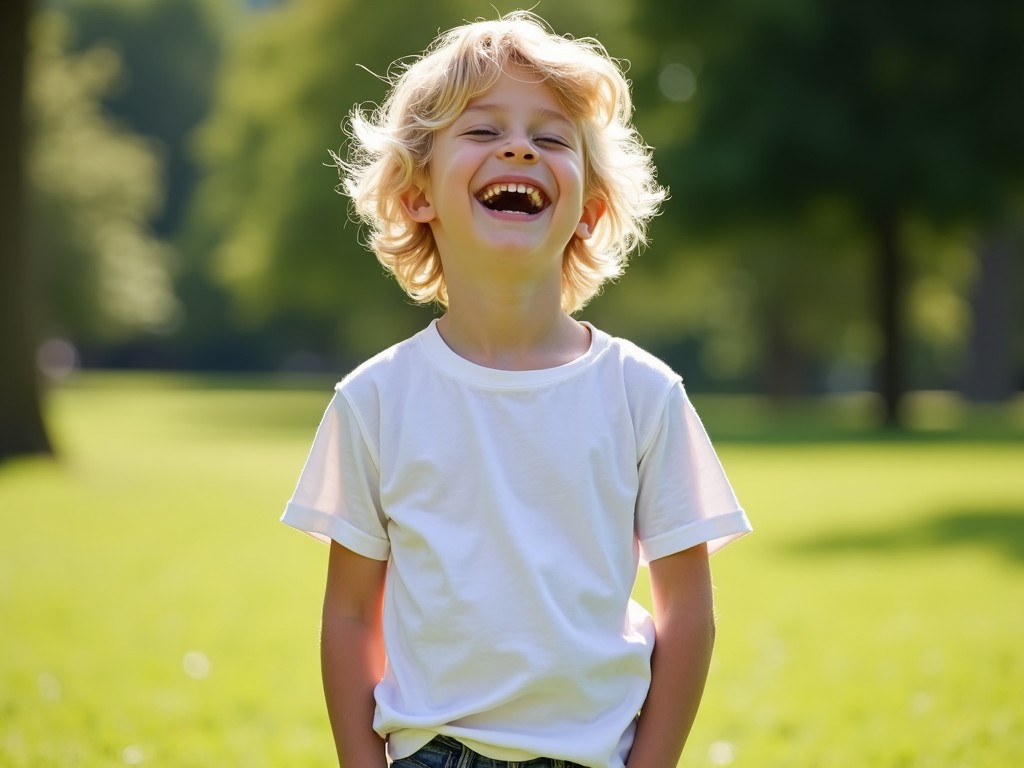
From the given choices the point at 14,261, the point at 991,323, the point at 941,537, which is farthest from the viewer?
the point at 991,323

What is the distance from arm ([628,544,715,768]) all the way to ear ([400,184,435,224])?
813mm

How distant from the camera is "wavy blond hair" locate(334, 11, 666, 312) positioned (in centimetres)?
246

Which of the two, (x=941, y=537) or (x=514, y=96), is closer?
(x=514, y=96)

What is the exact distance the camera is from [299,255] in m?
31.4

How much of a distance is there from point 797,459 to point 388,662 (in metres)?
14.9

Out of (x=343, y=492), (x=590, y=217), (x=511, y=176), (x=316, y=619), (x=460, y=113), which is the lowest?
(x=316, y=619)

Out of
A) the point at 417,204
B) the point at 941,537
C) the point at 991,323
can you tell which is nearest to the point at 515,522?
the point at 417,204

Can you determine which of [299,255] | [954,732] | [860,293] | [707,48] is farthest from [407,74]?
[860,293]

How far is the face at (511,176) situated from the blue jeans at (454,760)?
0.86 m

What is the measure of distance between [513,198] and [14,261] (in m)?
12.0

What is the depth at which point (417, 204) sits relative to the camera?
2.67 meters

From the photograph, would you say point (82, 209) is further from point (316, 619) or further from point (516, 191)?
point (516, 191)

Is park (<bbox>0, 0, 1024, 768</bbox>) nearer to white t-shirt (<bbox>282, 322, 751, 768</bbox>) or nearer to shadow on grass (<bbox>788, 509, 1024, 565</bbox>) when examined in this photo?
shadow on grass (<bbox>788, 509, 1024, 565</bbox>)

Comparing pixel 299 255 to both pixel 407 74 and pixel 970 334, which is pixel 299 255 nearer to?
pixel 970 334
